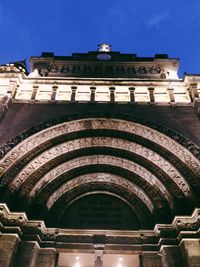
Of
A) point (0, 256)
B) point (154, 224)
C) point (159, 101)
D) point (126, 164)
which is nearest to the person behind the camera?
point (0, 256)

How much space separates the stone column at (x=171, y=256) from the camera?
30.2 ft

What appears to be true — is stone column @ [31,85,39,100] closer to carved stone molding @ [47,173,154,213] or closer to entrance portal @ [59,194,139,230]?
carved stone molding @ [47,173,154,213]

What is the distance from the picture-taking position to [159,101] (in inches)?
524

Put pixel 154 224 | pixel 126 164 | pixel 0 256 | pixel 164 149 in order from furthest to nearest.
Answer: pixel 126 164 → pixel 164 149 → pixel 154 224 → pixel 0 256

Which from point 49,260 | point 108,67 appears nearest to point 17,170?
point 49,260

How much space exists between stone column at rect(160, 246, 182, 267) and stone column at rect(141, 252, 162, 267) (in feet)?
0.96

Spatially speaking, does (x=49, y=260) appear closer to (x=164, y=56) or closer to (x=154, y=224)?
(x=154, y=224)

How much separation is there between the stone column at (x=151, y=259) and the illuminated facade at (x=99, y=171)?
1.3 inches

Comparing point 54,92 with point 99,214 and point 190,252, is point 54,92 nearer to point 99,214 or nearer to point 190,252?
point 99,214

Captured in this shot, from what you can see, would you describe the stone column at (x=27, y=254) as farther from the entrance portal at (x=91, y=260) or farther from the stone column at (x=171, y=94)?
the stone column at (x=171, y=94)

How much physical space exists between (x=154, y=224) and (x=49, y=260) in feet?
12.7

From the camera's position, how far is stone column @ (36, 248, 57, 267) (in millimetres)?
9638

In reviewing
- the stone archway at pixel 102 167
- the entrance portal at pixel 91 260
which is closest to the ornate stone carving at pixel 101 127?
the stone archway at pixel 102 167

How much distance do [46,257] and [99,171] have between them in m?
4.09
